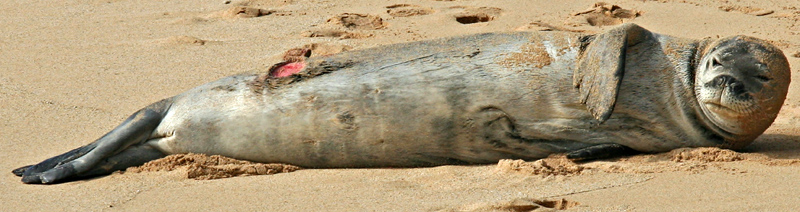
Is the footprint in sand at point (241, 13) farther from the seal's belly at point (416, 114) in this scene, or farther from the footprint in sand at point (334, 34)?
the seal's belly at point (416, 114)

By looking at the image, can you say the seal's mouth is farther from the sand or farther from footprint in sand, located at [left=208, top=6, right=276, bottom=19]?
footprint in sand, located at [left=208, top=6, right=276, bottom=19]

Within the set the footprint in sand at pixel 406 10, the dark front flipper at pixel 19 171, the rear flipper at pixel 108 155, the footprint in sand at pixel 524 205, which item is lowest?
the dark front flipper at pixel 19 171

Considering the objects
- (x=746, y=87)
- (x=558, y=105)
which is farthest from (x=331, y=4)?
(x=746, y=87)

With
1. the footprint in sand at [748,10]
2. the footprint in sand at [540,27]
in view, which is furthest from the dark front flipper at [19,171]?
the footprint in sand at [748,10]

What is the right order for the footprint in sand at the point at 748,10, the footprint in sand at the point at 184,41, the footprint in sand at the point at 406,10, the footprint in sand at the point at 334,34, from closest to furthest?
the footprint in sand at the point at 334,34 → the footprint in sand at the point at 184,41 → the footprint in sand at the point at 748,10 → the footprint in sand at the point at 406,10

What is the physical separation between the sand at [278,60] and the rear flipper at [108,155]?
3.2 inches

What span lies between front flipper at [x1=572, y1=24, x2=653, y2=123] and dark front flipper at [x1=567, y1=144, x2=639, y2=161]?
0.59ft

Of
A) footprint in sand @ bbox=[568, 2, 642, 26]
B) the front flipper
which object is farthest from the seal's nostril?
footprint in sand @ bbox=[568, 2, 642, 26]

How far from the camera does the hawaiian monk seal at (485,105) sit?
12.4 ft

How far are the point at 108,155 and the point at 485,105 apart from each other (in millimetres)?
1749

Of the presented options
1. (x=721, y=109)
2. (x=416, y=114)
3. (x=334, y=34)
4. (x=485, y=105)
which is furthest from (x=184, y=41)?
(x=721, y=109)

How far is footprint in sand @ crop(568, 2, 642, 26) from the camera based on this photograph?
645 centimetres

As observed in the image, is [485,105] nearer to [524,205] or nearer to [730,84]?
[524,205]

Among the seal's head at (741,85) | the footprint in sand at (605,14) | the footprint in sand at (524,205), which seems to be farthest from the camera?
the footprint in sand at (605,14)
